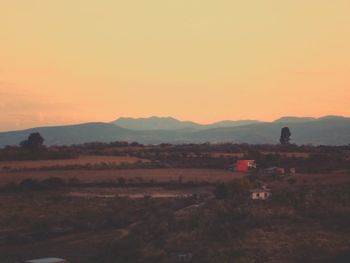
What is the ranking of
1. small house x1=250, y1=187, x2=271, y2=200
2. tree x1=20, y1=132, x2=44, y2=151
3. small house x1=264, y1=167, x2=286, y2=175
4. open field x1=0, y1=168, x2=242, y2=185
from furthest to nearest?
tree x1=20, y1=132, x2=44, y2=151 < small house x1=264, y1=167, x2=286, y2=175 < open field x1=0, y1=168, x2=242, y2=185 < small house x1=250, y1=187, x2=271, y2=200

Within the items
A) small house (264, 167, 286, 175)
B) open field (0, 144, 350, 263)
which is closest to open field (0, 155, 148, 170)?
open field (0, 144, 350, 263)

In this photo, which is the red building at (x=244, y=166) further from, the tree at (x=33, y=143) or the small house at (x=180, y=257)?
the small house at (x=180, y=257)

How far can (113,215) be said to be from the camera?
40.2m

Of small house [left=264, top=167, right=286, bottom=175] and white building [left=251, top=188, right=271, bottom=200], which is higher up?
small house [left=264, top=167, right=286, bottom=175]

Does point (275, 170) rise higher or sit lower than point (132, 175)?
higher

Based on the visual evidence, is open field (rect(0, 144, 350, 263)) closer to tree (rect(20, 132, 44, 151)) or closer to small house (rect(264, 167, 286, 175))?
small house (rect(264, 167, 286, 175))

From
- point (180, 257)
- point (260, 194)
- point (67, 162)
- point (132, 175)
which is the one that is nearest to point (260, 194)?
point (260, 194)

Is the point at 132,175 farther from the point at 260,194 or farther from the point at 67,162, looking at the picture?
the point at 260,194

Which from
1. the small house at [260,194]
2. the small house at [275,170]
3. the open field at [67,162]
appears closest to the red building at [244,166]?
the small house at [275,170]

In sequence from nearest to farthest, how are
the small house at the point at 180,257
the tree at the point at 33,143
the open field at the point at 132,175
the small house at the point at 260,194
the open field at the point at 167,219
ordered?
1. the small house at the point at 180,257
2. the open field at the point at 167,219
3. the small house at the point at 260,194
4. the open field at the point at 132,175
5. the tree at the point at 33,143

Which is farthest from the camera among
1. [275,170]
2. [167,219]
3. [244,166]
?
[244,166]

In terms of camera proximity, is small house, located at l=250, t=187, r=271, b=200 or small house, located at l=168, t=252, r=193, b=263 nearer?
small house, located at l=168, t=252, r=193, b=263

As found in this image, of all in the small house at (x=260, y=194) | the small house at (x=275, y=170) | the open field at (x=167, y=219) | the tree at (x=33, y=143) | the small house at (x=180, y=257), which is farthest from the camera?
the tree at (x=33, y=143)

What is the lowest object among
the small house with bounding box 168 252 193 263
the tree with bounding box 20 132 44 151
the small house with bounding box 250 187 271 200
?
the small house with bounding box 168 252 193 263
